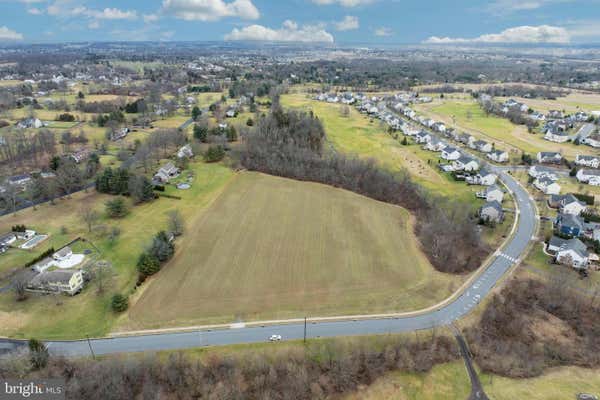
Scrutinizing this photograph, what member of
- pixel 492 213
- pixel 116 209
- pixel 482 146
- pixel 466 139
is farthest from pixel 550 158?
pixel 116 209

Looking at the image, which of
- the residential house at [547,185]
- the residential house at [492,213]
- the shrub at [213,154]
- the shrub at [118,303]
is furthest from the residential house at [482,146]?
the shrub at [118,303]

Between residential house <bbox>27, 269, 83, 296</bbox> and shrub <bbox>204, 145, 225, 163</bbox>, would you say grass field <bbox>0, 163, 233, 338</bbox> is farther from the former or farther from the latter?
shrub <bbox>204, 145, 225, 163</bbox>

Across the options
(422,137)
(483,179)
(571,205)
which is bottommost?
(571,205)

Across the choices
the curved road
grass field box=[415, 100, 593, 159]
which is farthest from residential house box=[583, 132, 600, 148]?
the curved road

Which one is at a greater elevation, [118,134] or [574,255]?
[118,134]

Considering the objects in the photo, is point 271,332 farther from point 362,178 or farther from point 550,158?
point 550,158
